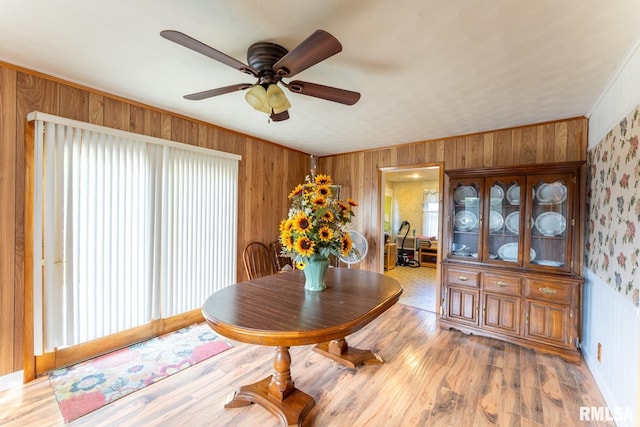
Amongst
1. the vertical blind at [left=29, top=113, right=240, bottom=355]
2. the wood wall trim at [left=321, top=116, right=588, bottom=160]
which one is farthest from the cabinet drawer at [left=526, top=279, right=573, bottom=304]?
the vertical blind at [left=29, top=113, right=240, bottom=355]

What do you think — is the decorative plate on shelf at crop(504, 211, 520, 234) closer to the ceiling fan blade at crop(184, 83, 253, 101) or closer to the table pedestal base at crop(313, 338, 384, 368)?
the table pedestal base at crop(313, 338, 384, 368)

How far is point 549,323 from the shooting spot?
2.54 meters

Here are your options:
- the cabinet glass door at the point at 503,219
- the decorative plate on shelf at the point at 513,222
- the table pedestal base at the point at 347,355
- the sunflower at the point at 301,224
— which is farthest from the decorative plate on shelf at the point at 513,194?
the sunflower at the point at 301,224

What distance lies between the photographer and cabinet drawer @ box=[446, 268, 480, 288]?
9.68 feet

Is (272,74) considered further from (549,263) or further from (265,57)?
(549,263)

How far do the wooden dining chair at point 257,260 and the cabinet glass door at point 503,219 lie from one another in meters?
2.80

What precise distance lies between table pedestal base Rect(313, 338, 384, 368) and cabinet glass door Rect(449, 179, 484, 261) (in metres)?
1.60

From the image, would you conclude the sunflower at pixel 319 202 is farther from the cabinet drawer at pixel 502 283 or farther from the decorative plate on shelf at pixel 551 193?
the decorative plate on shelf at pixel 551 193

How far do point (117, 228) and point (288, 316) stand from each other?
6.66ft

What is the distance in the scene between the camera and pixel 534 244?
2.77 metres

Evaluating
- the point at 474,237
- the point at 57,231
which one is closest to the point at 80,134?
the point at 57,231

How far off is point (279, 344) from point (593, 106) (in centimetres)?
334

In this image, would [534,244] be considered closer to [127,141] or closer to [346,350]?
[346,350]

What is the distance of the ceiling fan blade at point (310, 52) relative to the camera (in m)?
1.13
